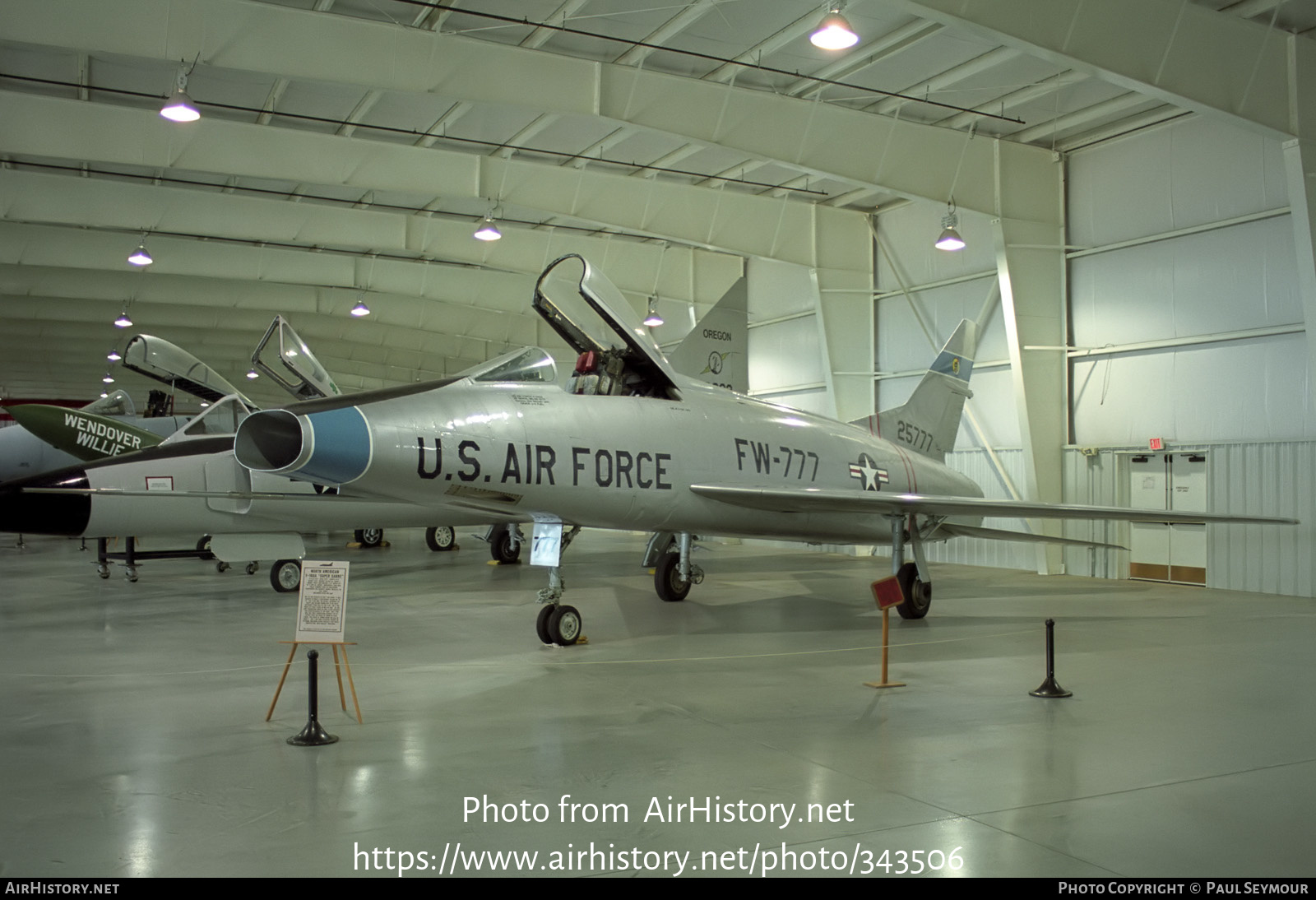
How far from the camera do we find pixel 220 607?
38.7 feet

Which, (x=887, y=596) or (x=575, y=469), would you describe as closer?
(x=887, y=596)

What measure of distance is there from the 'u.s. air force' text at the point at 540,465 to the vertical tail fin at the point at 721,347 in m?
4.35

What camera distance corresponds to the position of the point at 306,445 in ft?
20.8

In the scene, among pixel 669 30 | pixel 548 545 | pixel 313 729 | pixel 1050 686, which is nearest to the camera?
pixel 313 729

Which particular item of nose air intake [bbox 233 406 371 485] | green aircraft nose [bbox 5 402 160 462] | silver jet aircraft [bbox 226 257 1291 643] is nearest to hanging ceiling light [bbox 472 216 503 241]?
green aircraft nose [bbox 5 402 160 462]

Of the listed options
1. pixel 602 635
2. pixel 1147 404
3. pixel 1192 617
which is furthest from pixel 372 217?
pixel 1192 617

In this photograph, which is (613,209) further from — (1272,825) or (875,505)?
(1272,825)

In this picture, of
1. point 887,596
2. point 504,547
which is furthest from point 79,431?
point 887,596

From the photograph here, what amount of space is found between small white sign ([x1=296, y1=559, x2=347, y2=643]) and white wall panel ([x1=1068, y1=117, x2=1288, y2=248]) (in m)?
14.0

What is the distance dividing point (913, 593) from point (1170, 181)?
30.1 feet

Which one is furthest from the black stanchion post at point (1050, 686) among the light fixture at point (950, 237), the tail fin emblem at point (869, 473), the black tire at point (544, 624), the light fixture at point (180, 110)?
the light fixture at point (180, 110)

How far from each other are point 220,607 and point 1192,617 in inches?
Answer: 461

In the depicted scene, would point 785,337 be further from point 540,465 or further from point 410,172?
point 540,465

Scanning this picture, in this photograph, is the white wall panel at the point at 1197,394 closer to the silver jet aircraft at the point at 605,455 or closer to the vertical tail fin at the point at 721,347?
the silver jet aircraft at the point at 605,455
